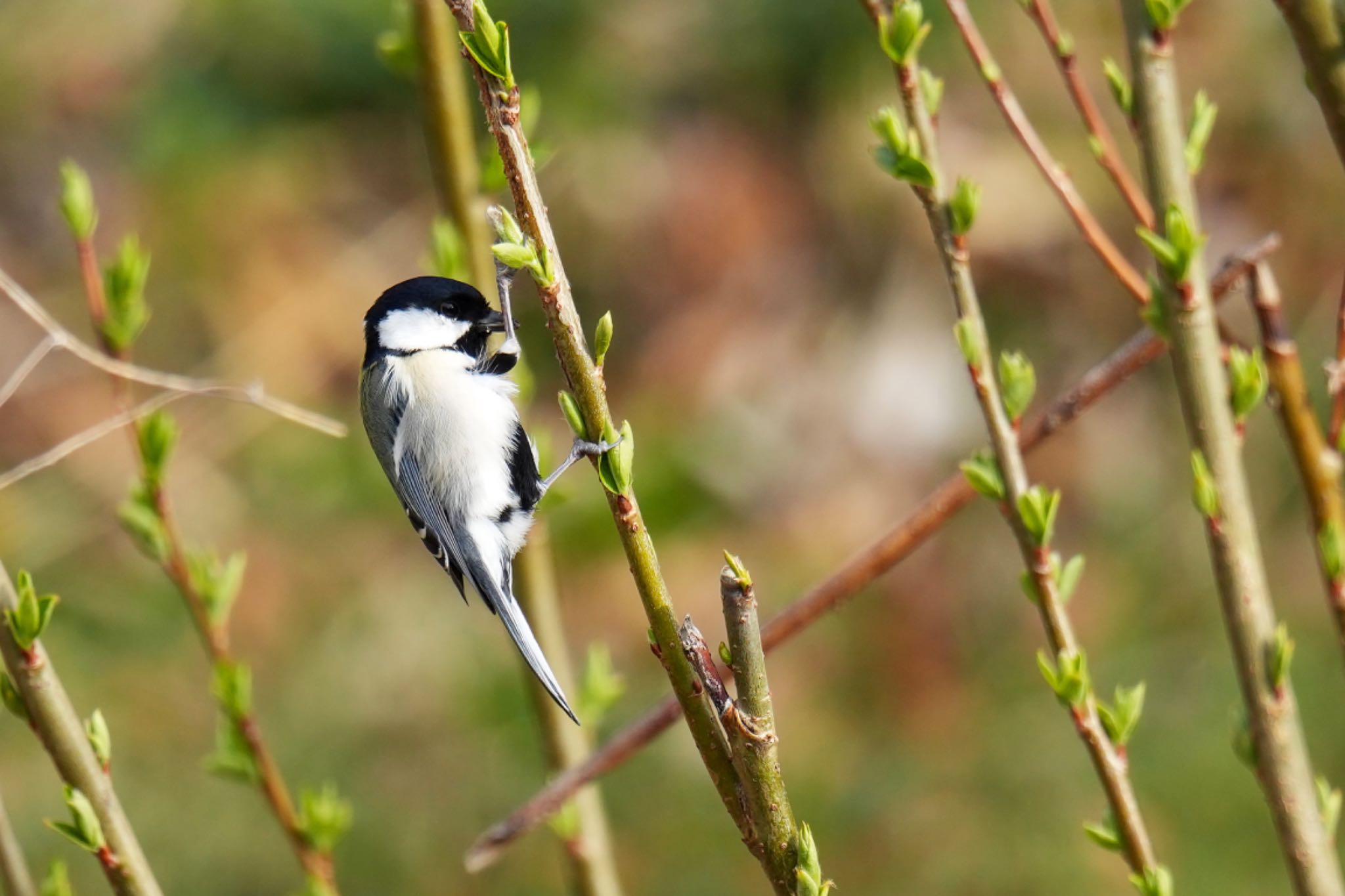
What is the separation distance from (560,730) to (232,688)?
432mm

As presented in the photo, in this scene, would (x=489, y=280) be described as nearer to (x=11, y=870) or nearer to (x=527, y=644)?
(x=527, y=644)

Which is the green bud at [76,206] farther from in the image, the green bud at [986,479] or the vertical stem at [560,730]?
the green bud at [986,479]

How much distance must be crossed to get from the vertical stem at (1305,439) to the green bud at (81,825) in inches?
35.4

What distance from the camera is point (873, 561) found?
1.06 m

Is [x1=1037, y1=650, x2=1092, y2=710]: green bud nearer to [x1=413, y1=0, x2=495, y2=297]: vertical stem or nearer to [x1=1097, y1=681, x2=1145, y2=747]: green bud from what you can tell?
[x1=1097, y1=681, x2=1145, y2=747]: green bud

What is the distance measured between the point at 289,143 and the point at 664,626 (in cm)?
358

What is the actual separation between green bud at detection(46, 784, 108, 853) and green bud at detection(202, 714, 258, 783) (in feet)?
0.80

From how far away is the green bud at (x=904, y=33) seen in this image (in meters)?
0.91

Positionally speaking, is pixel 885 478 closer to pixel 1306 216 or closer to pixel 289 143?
pixel 1306 216

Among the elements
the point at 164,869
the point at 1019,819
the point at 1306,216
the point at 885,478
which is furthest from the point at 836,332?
the point at 164,869

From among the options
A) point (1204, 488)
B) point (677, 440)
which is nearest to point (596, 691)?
point (1204, 488)

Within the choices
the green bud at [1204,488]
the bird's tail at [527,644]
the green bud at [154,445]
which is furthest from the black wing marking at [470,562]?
the green bud at [1204,488]

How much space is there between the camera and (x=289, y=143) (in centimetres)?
402

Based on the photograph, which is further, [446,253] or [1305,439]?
[446,253]
